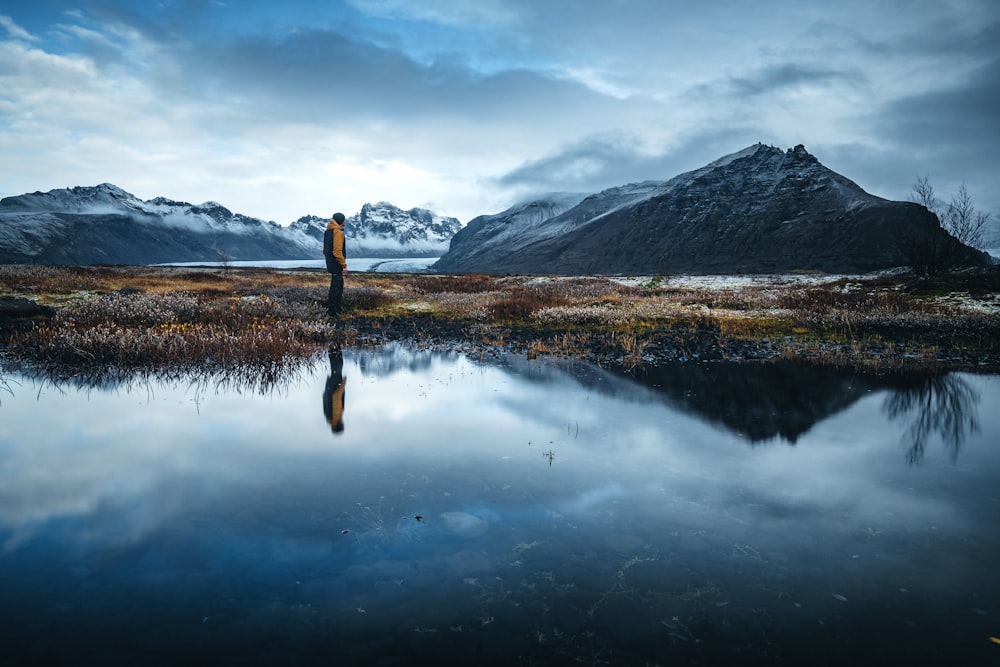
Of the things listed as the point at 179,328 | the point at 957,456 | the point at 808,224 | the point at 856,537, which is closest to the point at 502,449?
the point at 856,537

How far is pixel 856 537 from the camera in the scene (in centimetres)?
584

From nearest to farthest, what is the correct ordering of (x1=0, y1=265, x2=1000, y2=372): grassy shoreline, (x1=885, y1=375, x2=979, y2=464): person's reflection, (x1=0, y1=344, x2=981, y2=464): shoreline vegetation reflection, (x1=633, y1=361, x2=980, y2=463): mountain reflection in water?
(x1=885, y1=375, x2=979, y2=464): person's reflection, (x1=633, y1=361, x2=980, y2=463): mountain reflection in water, (x1=0, y1=344, x2=981, y2=464): shoreline vegetation reflection, (x1=0, y1=265, x2=1000, y2=372): grassy shoreline

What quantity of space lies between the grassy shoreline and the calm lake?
4.90m

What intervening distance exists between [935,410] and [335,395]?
12885mm

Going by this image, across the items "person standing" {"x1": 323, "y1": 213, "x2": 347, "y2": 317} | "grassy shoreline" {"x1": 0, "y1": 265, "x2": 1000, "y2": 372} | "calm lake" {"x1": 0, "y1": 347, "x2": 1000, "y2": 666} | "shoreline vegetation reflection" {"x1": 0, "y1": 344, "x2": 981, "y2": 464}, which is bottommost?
"calm lake" {"x1": 0, "y1": 347, "x2": 1000, "y2": 666}

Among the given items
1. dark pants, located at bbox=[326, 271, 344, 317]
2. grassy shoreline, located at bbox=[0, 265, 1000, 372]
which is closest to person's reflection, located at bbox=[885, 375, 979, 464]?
grassy shoreline, located at bbox=[0, 265, 1000, 372]

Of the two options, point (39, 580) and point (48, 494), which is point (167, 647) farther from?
point (48, 494)

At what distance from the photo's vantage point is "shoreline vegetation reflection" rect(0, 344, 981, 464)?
10000 mm

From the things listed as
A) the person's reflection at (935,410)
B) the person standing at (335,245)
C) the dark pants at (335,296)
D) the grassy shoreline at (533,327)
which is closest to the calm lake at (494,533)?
the person's reflection at (935,410)

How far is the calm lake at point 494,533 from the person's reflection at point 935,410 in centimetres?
8

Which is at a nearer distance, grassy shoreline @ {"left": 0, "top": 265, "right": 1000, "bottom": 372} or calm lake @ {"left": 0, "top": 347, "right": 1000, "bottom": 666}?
calm lake @ {"left": 0, "top": 347, "right": 1000, "bottom": 666}

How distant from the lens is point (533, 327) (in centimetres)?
2497

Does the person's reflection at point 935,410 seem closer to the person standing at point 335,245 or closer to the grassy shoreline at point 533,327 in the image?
the grassy shoreline at point 533,327

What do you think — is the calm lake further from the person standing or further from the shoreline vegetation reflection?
the person standing
